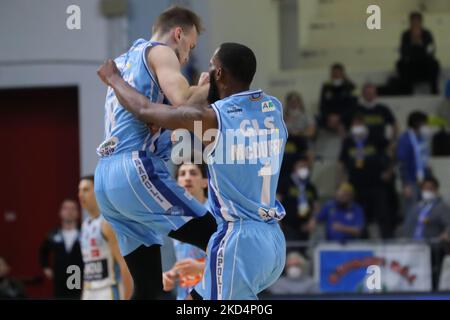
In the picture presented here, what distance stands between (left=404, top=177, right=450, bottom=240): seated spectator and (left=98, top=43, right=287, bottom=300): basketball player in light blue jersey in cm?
706

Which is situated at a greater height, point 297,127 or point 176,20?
point 176,20

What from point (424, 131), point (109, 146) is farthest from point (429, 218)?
point (109, 146)

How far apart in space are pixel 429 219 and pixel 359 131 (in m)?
1.49

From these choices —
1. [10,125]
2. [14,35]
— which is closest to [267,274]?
[14,35]

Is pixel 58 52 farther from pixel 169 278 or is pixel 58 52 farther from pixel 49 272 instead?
pixel 169 278

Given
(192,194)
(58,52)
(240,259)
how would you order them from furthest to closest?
(58,52)
(192,194)
(240,259)

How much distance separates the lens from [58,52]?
13.7m

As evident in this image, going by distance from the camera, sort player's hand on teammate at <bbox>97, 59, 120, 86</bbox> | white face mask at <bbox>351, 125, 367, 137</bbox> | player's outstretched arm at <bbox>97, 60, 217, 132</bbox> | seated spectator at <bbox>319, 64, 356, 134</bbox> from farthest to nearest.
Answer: seated spectator at <bbox>319, 64, 356, 134</bbox>
white face mask at <bbox>351, 125, 367, 137</bbox>
player's hand on teammate at <bbox>97, 59, 120, 86</bbox>
player's outstretched arm at <bbox>97, 60, 217, 132</bbox>

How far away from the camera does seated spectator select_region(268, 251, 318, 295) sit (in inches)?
464

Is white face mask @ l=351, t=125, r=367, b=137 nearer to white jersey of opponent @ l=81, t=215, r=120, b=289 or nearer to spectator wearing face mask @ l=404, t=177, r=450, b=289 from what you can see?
spectator wearing face mask @ l=404, t=177, r=450, b=289

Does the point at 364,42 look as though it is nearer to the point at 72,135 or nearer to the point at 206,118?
the point at 72,135

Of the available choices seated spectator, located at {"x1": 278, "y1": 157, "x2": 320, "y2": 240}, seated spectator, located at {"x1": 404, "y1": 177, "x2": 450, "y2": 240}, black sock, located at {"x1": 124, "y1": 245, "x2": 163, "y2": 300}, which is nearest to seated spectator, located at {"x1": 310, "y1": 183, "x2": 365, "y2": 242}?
seated spectator, located at {"x1": 278, "y1": 157, "x2": 320, "y2": 240}

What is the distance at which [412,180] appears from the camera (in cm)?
1352

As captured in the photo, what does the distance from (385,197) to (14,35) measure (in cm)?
504
